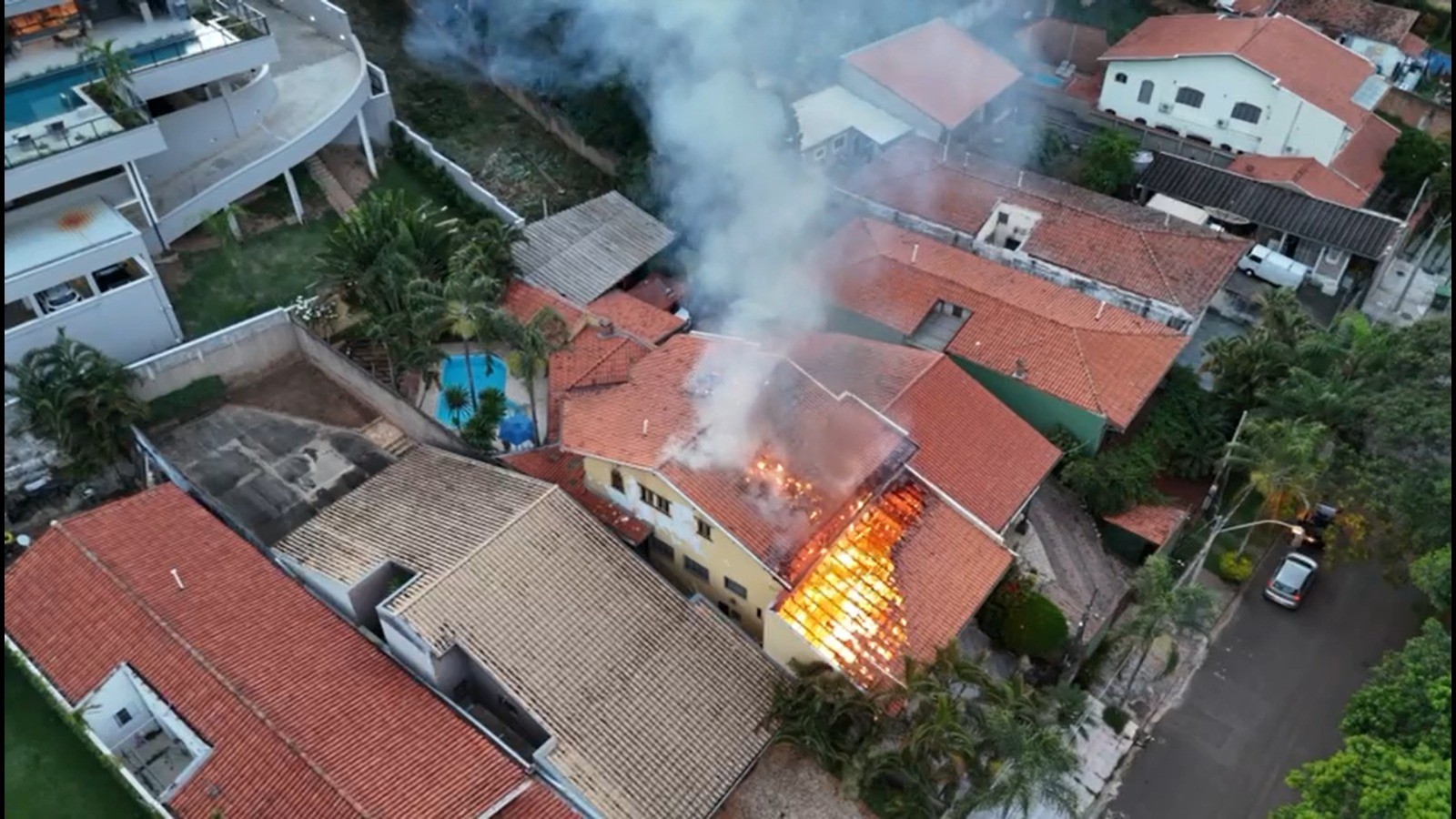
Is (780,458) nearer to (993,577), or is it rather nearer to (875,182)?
(993,577)

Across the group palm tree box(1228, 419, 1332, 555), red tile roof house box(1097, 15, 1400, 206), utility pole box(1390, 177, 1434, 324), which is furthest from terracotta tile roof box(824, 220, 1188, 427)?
red tile roof house box(1097, 15, 1400, 206)

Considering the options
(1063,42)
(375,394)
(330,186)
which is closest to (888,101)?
(1063,42)

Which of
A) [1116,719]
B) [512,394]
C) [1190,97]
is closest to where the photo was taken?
[1116,719]

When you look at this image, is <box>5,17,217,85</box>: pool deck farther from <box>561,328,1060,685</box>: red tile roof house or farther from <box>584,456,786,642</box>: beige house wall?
<box>584,456,786,642</box>: beige house wall

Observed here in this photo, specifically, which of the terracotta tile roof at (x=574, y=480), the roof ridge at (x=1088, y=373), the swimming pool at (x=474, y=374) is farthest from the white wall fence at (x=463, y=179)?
the roof ridge at (x=1088, y=373)

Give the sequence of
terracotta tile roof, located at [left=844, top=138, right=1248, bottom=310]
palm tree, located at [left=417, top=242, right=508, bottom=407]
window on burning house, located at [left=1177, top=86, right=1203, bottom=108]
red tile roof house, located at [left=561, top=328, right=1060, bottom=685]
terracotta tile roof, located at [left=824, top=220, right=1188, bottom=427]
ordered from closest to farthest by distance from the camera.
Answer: red tile roof house, located at [left=561, top=328, right=1060, bottom=685] → palm tree, located at [left=417, top=242, right=508, bottom=407] → terracotta tile roof, located at [left=824, top=220, right=1188, bottom=427] → terracotta tile roof, located at [left=844, top=138, right=1248, bottom=310] → window on burning house, located at [left=1177, top=86, right=1203, bottom=108]

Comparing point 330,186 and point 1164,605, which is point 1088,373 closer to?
point 1164,605
